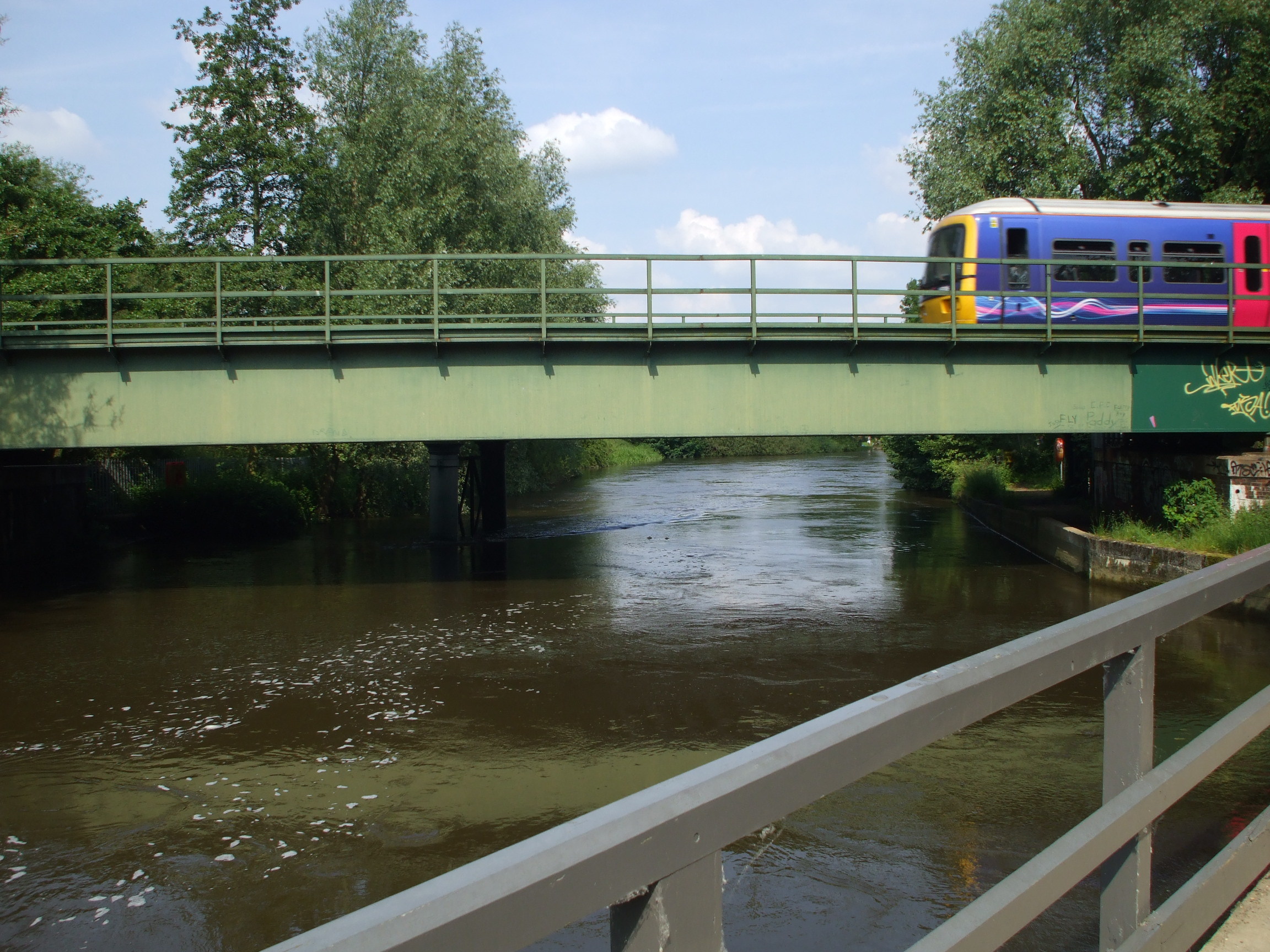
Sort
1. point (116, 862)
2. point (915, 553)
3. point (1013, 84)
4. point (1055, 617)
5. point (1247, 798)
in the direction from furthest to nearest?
point (1013, 84) → point (915, 553) → point (1055, 617) → point (1247, 798) → point (116, 862)

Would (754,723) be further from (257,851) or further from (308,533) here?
(308,533)

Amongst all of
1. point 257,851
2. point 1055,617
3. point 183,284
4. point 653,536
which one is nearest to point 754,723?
point 257,851

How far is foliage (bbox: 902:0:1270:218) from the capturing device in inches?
1013

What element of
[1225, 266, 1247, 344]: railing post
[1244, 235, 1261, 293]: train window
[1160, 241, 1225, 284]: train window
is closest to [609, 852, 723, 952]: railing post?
[1225, 266, 1247, 344]: railing post

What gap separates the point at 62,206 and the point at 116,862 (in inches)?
1137

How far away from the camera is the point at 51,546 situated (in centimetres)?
2562

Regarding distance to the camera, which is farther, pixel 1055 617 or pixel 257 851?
pixel 1055 617

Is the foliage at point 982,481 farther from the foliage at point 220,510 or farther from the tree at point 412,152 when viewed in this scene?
the foliage at point 220,510

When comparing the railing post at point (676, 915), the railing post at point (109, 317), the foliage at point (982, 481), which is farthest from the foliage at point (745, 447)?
the railing post at point (676, 915)

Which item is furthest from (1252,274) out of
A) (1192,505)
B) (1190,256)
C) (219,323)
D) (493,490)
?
(493,490)

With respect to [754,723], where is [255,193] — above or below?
above

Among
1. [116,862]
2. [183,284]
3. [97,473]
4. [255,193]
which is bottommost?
[116,862]

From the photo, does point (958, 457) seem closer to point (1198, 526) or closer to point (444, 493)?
point (1198, 526)

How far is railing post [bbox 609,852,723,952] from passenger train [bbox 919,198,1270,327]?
19344mm
